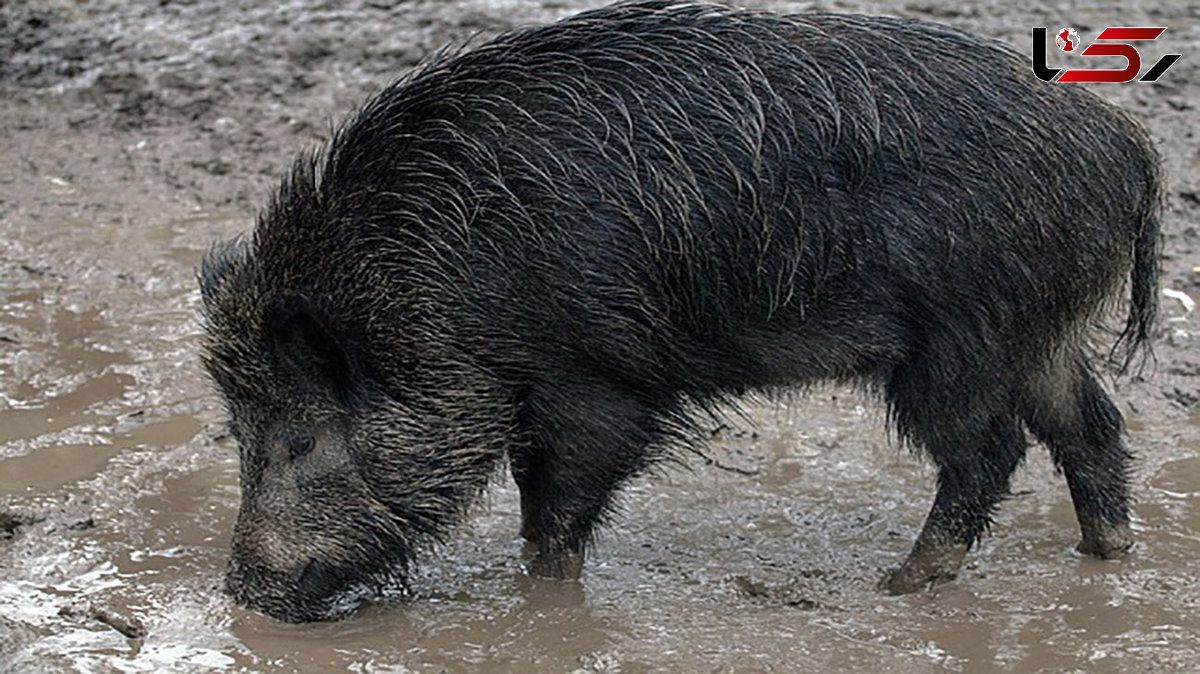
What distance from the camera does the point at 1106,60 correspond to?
9469 mm

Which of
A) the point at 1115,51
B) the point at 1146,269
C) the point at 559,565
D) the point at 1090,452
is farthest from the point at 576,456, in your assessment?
the point at 1115,51

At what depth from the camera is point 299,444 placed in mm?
5023

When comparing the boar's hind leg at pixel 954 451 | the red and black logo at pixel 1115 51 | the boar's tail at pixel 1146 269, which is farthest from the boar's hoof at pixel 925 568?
the red and black logo at pixel 1115 51

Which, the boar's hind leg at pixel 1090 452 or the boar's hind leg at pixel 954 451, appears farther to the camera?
the boar's hind leg at pixel 1090 452

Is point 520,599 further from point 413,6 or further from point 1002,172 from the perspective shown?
point 413,6

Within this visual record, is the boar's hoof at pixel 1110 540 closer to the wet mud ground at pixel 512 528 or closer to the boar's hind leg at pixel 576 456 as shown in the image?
the wet mud ground at pixel 512 528

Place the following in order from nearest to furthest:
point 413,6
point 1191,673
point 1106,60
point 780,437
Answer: point 1191,673 → point 780,437 → point 1106,60 → point 413,6

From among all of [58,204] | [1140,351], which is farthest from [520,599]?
[58,204]

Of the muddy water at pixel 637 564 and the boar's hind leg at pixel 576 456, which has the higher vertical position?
the boar's hind leg at pixel 576 456

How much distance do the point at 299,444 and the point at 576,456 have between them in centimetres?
79

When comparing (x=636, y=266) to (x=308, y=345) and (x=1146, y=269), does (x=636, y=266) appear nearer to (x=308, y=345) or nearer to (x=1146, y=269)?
(x=308, y=345)

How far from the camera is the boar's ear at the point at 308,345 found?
4793 millimetres

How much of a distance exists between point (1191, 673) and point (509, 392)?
1990 millimetres

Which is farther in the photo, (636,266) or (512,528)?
(512,528)
